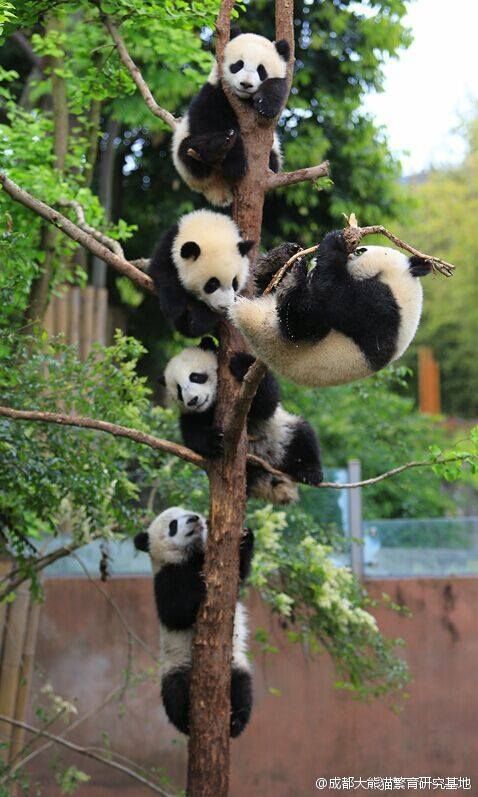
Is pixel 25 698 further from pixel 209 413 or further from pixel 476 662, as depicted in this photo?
pixel 476 662

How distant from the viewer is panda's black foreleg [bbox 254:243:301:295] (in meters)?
3.84

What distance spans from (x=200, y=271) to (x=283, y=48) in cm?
128

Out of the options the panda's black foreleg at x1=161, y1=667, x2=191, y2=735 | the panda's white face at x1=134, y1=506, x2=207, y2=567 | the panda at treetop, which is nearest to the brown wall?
the panda's white face at x1=134, y1=506, x2=207, y2=567

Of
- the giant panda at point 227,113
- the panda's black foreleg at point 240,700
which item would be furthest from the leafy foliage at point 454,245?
the panda's black foreleg at point 240,700

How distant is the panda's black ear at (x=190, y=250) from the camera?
4855 millimetres

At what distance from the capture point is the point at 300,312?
11.8 ft

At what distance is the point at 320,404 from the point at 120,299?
3229 mm

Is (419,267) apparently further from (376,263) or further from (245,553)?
(245,553)

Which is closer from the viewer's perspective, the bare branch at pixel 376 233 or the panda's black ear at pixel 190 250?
the bare branch at pixel 376 233

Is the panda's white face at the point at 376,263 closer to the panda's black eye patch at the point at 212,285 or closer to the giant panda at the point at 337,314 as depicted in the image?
the giant panda at the point at 337,314

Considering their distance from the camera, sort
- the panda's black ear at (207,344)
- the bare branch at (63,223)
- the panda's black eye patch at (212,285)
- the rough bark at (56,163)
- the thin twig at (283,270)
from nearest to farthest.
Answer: the thin twig at (283,270) < the bare branch at (63,223) < the panda's black eye patch at (212,285) < the panda's black ear at (207,344) < the rough bark at (56,163)

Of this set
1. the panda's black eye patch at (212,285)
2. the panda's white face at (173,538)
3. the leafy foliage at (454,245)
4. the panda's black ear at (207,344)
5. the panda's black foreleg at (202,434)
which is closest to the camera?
the panda's black foreleg at (202,434)

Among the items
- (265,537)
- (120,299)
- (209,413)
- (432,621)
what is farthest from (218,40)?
(120,299)

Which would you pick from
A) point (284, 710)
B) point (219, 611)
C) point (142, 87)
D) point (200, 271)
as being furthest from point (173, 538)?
point (284, 710)
